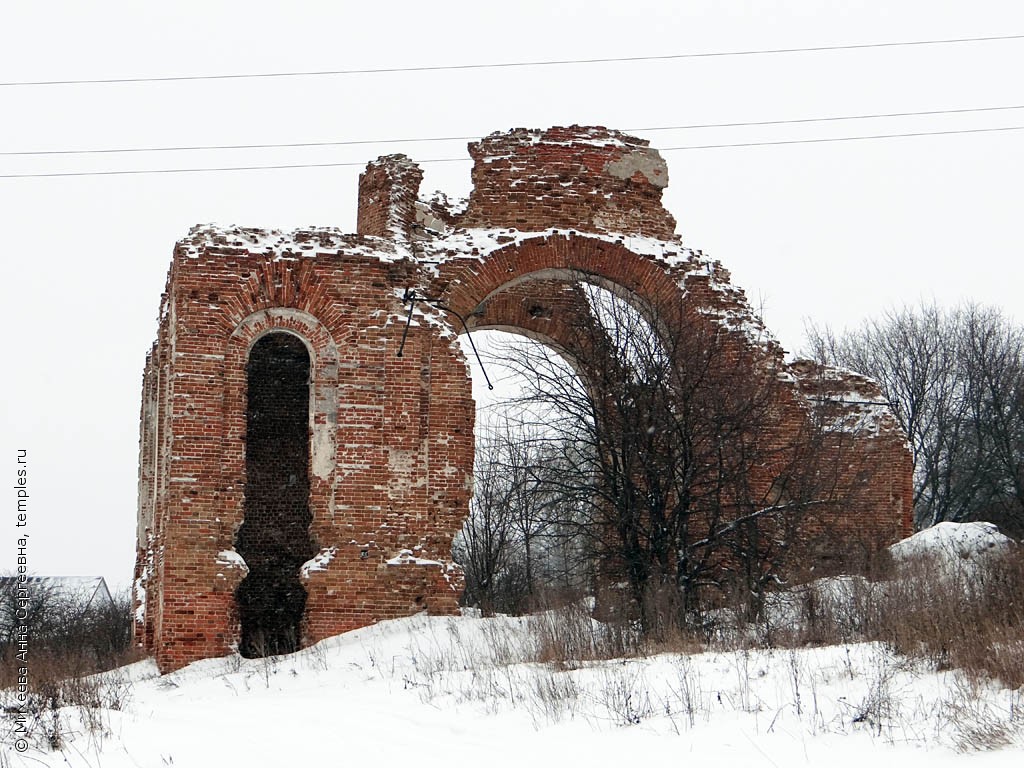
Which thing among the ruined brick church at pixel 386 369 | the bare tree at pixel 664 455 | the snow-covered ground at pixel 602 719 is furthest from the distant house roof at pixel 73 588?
the snow-covered ground at pixel 602 719

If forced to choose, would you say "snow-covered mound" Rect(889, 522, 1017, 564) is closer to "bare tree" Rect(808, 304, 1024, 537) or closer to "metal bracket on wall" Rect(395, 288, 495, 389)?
"metal bracket on wall" Rect(395, 288, 495, 389)

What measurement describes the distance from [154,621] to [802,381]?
803 cm

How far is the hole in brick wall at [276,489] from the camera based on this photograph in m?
17.5

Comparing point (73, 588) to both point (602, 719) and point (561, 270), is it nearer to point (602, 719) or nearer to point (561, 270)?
point (561, 270)

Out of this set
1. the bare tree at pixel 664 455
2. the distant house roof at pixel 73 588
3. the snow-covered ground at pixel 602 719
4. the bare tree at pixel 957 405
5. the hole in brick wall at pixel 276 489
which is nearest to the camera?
the snow-covered ground at pixel 602 719

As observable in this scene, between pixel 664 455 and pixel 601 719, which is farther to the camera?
pixel 664 455

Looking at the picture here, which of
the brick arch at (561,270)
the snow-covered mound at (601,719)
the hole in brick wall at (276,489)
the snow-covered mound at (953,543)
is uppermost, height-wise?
the brick arch at (561,270)

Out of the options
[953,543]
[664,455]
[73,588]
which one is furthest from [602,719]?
[73,588]

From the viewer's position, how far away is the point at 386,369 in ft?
47.6

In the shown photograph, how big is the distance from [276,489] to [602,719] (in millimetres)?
10353

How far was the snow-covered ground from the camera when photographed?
7.05 m

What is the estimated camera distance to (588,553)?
1375 cm

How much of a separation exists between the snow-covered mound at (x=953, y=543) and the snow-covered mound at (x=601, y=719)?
4786 millimetres

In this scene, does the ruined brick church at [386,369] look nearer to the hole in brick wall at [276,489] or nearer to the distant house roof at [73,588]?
the hole in brick wall at [276,489]
